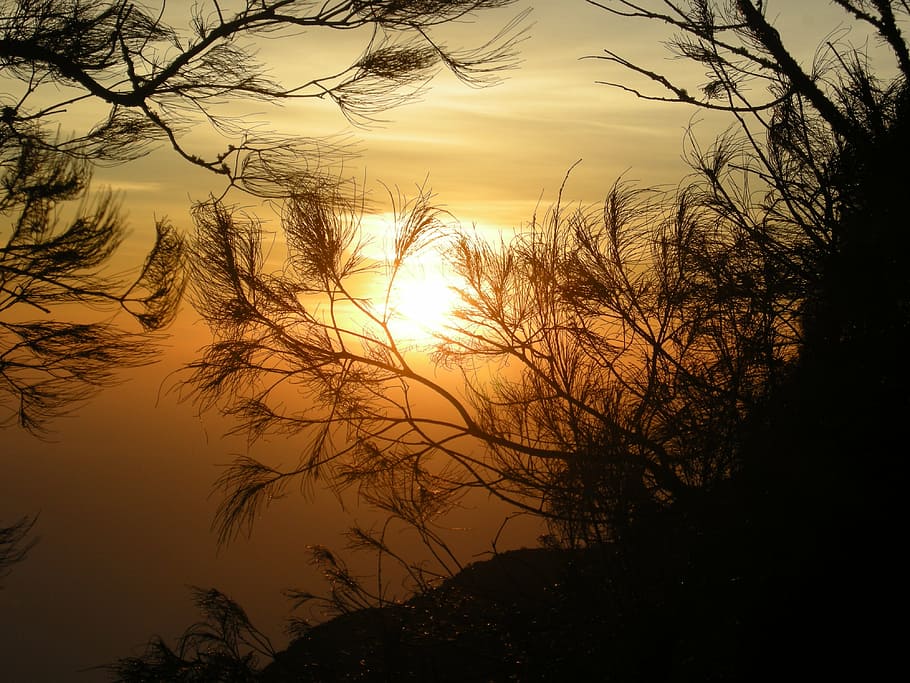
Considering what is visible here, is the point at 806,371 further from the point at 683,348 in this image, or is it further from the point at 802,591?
the point at 683,348

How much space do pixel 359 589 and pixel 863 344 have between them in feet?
12.6

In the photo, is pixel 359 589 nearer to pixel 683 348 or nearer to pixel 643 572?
pixel 643 572

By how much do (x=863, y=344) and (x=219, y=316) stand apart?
373 centimetres

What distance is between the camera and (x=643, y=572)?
158 inches

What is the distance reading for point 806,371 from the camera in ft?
11.4

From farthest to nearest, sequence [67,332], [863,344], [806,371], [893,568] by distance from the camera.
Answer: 1. [67,332]
2. [806,371]
3. [863,344]
4. [893,568]

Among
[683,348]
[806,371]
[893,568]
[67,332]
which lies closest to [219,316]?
[67,332]

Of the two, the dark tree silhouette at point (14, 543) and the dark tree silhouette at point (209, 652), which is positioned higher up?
the dark tree silhouette at point (14, 543)

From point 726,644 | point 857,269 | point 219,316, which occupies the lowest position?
A: point 726,644

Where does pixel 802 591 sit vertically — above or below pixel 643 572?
below

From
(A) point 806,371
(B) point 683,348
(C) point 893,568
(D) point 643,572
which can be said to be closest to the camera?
(C) point 893,568

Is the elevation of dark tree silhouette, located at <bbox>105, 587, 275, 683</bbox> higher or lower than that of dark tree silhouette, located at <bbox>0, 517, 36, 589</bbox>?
lower

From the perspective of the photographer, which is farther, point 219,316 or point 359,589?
point 359,589

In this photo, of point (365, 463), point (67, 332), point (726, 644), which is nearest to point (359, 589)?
point (365, 463)
